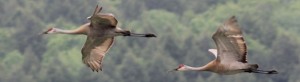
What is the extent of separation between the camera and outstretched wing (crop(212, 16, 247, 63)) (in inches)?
1201

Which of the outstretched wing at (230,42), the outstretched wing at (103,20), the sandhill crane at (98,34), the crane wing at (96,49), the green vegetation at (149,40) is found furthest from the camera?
the green vegetation at (149,40)

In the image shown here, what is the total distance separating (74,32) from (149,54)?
67.8 m

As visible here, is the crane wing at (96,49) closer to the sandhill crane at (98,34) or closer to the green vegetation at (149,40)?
the sandhill crane at (98,34)

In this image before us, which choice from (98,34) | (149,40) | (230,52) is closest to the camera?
(230,52)

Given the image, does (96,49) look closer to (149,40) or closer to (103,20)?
(103,20)

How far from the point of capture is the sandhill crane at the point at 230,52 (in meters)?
30.7

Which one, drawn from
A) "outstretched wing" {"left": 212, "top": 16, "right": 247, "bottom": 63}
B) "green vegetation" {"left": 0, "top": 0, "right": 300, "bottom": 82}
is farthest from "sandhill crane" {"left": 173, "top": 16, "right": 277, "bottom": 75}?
"green vegetation" {"left": 0, "top": 0, "right": 300, "bottom": 82}

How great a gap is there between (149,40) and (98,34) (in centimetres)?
6976

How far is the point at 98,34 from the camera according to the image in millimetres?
34562

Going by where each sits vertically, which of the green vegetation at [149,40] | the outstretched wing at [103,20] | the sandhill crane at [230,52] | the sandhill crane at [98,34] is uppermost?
the green vegetation at [149,40]

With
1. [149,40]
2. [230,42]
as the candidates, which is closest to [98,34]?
[230,42]

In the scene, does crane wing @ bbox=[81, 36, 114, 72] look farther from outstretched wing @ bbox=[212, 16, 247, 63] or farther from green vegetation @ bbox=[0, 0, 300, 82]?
green vegetation @ bbox=[0, 0, 300, 82]

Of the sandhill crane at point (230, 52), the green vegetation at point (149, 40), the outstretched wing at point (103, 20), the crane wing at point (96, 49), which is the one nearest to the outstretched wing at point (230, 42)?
the sandhill crane at point (230, 52)

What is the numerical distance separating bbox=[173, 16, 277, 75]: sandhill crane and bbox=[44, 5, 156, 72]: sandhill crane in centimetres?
255
